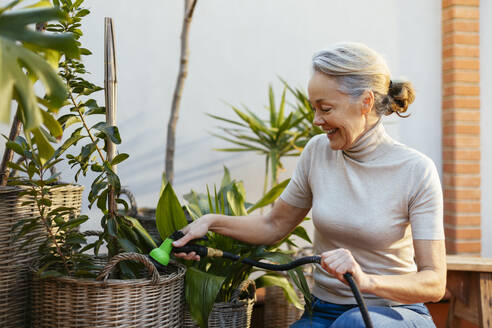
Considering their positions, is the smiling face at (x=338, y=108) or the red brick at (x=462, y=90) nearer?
the smiling face at (x=338, y=108)

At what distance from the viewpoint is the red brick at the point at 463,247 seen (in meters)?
3.38

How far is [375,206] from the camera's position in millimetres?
1593

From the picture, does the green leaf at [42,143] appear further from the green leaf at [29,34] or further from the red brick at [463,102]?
the red brick at [463,102]

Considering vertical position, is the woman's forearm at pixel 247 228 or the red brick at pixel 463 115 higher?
the red brick at pixel 463 115

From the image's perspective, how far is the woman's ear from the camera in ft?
5.22

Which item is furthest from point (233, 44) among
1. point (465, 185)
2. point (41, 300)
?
Answer: point (41, 300)

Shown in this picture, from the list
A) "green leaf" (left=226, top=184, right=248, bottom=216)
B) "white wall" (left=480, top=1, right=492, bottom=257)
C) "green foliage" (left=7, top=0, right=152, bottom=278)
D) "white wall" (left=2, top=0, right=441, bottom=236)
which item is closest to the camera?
"green foliage" (left=7, top=0, right=152, bottom=278)

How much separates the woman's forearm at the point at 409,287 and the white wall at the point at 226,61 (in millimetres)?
1806

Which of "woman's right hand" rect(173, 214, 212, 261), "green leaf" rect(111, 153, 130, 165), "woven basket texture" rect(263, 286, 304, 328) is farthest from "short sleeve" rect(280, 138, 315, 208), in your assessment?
"woven basket texture" rect(263, 286, 304, 328)

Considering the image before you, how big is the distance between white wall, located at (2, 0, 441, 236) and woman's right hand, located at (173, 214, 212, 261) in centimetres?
132

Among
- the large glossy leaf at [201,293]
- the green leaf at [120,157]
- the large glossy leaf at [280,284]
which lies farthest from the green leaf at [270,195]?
the green leaf at [120,157]

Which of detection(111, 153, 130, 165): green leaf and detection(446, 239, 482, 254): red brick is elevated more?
detection(111, 153, 130, 165): green leaf

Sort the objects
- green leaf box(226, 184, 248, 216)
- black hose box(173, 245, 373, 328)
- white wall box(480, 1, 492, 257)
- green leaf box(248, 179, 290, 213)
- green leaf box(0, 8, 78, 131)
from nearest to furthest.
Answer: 1. green leaf box(0, 8, 78, 131)
2. black hose box(173, 245, 373, 328)
3. green leaf box(226, 184, 248, 216)
4. green leaf box(248, 179, 290, 213)
5. white wall box(480, 1, 492, 257)

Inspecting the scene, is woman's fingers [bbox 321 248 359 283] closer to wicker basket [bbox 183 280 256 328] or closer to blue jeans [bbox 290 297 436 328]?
blue jeans [bbox 290 297 436 328]
